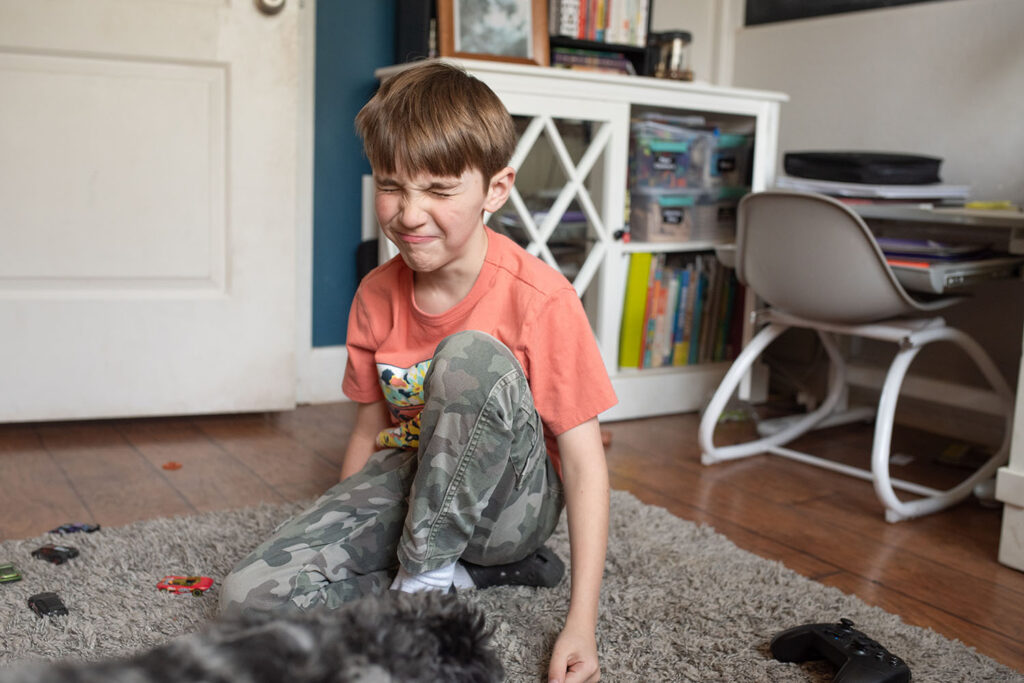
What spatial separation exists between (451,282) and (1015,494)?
0.95 meters

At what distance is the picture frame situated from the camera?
213cm

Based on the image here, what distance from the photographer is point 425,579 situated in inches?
42.6

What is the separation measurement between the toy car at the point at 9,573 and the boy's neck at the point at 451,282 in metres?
0.64

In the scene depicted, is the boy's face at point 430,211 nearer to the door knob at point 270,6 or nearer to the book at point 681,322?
the door knob at point 270,6

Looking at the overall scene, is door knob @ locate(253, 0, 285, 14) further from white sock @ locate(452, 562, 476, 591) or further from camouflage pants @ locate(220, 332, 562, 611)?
white sock @ locate(452, 562, 476, 591)

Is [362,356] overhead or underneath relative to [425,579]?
overhead

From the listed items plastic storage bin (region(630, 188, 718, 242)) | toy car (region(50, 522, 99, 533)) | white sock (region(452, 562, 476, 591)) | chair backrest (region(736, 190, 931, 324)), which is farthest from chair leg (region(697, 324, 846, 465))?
toy car (region(50, 522, 99, 533))

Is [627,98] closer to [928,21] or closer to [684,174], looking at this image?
[684,174]

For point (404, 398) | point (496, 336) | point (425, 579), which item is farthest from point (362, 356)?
point (425, 579)

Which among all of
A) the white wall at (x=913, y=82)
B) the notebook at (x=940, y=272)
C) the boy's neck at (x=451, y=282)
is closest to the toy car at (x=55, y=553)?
the boy's neck at (x=451, y=282)

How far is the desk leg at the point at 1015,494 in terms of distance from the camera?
1495mm

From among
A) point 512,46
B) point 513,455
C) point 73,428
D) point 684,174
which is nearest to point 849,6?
point 684,174

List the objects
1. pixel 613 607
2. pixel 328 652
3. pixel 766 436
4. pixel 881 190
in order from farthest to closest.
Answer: pixel 766 436
pixel 881 190
pixel 613 607
pixel 328 652

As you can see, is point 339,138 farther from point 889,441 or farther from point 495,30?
point 889,441
